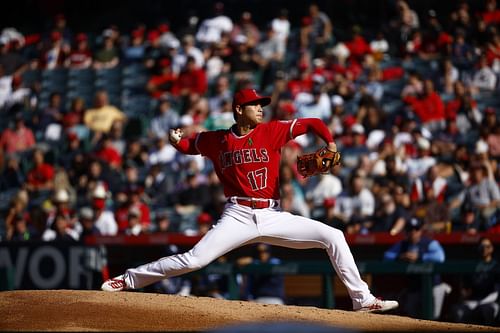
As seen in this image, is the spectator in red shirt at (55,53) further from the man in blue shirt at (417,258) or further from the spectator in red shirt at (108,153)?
the man in blue shirt at (417,258)

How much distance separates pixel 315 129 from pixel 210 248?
1.18m

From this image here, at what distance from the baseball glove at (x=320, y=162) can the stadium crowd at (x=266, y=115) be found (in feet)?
12.1

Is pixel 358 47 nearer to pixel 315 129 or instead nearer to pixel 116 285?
pixel 315 129

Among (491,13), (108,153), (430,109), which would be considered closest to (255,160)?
(430,109)

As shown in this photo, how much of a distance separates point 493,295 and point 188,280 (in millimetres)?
3422

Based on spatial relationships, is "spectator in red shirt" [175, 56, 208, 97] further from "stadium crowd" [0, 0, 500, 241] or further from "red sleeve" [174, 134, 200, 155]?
"red sleeve" [174, 134, 200, 155]

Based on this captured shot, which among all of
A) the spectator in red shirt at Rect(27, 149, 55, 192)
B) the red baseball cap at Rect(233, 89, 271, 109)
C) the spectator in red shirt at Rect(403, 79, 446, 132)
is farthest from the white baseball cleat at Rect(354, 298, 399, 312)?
the spectator in red shirt at Rect(27, 149, 55, 192)

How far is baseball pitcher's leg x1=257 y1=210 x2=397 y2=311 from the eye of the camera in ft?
23.1

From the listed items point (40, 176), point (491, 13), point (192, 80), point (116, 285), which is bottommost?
point (116, 285)

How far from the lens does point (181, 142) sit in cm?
746

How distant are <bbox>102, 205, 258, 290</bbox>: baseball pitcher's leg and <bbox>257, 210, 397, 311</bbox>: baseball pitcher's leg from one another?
117mm

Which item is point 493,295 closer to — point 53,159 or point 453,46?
point 453,46

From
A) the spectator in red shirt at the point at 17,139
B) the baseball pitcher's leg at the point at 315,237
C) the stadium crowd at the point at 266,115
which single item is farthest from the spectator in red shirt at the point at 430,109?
the baseball pitcher's leg at the point at 315,237

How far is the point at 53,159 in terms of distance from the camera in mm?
14875
